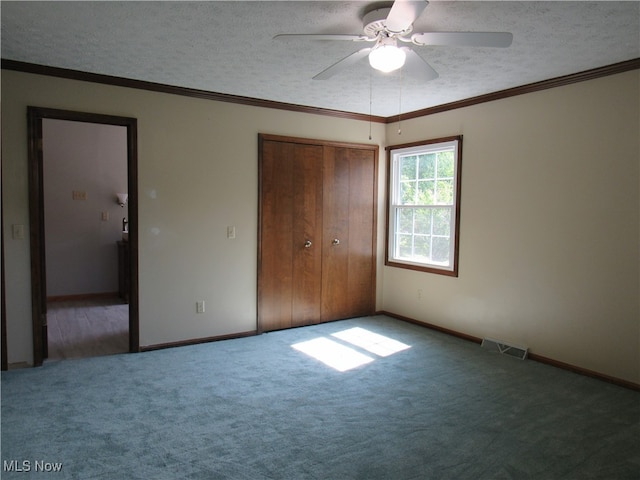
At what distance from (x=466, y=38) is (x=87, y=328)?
14.9ft

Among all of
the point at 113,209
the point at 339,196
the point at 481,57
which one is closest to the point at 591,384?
the point at 481,57

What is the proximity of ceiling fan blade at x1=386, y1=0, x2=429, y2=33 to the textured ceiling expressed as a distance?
0.90ft

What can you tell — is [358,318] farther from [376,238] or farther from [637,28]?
[637,28]

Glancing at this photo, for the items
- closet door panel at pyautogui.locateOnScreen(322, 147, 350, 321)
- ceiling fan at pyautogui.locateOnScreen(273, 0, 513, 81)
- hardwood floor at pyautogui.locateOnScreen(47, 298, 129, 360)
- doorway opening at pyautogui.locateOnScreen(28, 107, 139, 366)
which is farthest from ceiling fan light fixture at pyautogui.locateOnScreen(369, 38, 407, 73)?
doorway opening at pyautogui.locateOnScreen(28, 107, 139, 366)

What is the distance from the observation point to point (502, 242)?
4227mm

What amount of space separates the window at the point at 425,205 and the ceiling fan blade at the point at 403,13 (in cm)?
253

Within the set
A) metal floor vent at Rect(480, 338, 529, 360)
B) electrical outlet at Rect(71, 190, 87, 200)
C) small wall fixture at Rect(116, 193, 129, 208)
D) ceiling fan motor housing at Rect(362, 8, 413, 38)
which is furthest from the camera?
small wall fixture at Rect(116, 193, 129, 208)

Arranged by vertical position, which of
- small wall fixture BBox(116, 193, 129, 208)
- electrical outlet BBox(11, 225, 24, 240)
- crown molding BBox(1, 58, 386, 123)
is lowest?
electrical outlet BBox(11, 225, 24, 240)

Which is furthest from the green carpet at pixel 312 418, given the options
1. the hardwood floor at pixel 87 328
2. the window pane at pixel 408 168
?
the window pane at pixel 408 168

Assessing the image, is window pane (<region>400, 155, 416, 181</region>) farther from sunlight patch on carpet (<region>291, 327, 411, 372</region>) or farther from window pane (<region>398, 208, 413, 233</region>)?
sunlight patch on carpet (<region>291, 327, 411, 372</region>)

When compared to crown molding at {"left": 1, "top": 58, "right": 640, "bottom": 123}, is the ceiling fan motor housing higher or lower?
lower

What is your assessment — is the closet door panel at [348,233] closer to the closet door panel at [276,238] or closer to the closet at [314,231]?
the closet at [314,231]

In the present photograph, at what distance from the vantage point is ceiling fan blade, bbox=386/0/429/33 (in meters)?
2.01

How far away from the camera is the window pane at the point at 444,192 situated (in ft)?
15.6
